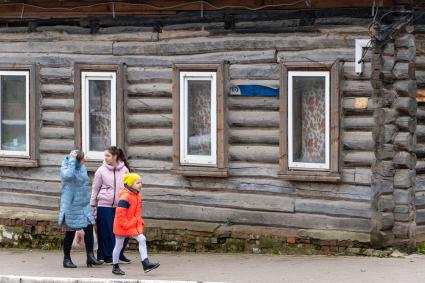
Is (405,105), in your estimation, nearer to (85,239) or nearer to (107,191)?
(107,191)

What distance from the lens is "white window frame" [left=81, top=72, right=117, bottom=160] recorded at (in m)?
17.8

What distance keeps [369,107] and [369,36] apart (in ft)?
2.94

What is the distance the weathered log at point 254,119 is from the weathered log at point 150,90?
1.03m

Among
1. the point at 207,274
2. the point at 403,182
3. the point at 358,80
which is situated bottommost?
the point at 207,274

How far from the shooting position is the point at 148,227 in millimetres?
17703

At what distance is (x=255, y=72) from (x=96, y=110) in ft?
8.58

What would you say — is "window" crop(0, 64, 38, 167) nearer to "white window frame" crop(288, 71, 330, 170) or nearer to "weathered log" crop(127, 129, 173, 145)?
"weathered log" crop(127, 129, 173, 145)

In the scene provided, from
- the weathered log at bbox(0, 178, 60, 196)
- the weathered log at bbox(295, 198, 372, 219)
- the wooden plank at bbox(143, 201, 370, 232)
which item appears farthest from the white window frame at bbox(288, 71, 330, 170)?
the weathered log at bbox(0, 178, 60, 196)

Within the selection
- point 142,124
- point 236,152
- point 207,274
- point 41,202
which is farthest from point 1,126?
point 207,274

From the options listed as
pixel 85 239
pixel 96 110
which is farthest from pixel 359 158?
pixel 96 110

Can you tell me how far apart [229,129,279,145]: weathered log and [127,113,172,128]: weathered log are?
993 millimetres

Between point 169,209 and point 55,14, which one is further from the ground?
point 55,14

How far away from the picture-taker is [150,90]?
57.6ft

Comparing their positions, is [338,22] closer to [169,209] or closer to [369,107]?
[369,107]
